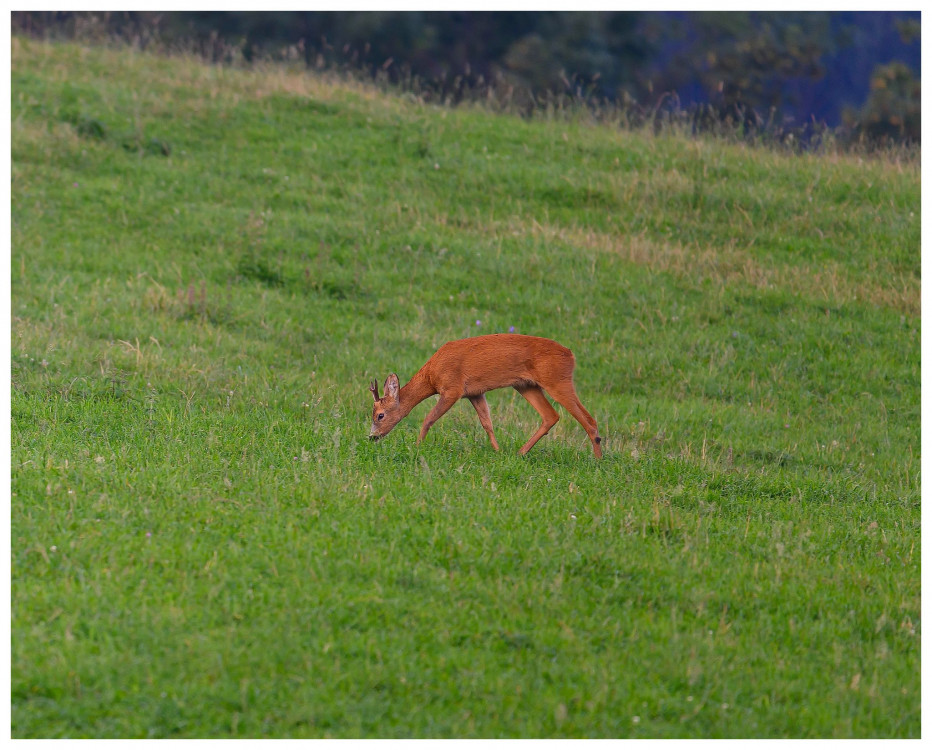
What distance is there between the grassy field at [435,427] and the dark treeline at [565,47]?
39.3ft

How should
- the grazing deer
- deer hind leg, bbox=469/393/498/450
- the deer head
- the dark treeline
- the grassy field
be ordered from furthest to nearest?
the dark treeline
deer hind leg, bbox=469/393/498/450
the deer head
the grazing deer
the grassy field

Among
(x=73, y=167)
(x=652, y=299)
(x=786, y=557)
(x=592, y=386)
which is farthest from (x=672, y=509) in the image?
(x=73, y=167)

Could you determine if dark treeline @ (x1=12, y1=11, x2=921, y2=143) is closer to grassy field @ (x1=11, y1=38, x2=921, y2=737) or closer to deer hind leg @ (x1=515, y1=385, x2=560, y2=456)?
grassy field @ (x1=11, y1=38, x2=921, y2=737)

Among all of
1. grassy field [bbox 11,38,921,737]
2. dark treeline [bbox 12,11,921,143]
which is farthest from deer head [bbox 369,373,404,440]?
dark treeline [bbox 12,11,921,143]

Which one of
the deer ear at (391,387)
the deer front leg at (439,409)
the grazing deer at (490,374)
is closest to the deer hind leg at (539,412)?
the grazing deer at (490,374)

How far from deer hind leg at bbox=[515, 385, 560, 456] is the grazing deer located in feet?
0.03

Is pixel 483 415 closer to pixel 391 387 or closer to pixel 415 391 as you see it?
pixel 415 391

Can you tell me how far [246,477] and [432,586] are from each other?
1811 mm

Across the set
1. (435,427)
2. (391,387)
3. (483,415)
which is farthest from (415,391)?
(435,427)

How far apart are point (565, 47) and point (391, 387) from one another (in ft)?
81.7

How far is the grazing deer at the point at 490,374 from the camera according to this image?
7609 mm

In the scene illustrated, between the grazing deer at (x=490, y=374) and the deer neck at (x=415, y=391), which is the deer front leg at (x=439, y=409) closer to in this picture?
the grazing deer at (x=490, y=374)

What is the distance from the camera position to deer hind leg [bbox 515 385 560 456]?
309 inches

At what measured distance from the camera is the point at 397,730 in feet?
14.6
